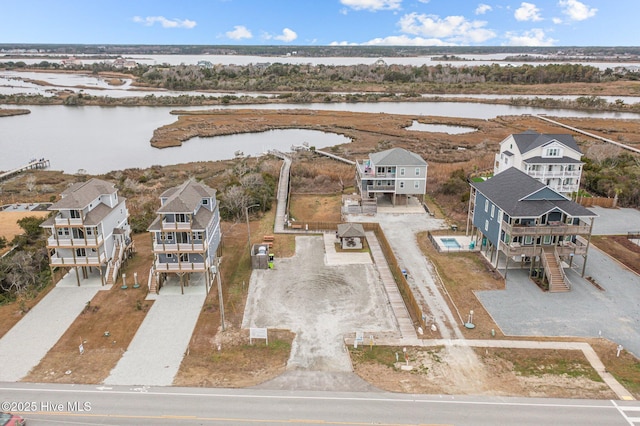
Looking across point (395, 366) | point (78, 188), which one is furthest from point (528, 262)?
point (78, 188)

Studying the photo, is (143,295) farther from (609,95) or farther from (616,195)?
(609,95)

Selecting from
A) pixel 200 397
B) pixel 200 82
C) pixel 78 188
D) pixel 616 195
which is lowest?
pixel 200 397

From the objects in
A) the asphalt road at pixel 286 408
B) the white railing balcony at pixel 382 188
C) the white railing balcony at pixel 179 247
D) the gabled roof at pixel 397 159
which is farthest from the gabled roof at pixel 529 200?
the white railing balcony at pixel 179 247

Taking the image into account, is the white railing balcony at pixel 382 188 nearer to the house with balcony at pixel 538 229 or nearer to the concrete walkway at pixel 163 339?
the house with balcony at pixel 538 229

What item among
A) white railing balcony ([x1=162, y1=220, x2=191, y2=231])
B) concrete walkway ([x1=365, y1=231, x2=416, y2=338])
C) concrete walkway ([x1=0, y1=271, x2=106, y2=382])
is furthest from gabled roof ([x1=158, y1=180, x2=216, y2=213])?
concrete walkway ([x1=365, y1=231, x2=416, y2=338])

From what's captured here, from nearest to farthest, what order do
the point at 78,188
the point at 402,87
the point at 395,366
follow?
1. the point at 395,366
2. the point at 78,188
3. the point at 402,87

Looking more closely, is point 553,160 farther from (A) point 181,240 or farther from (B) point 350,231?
(A) point 181,240

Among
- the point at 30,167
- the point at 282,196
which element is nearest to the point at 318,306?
the point at 282,196
